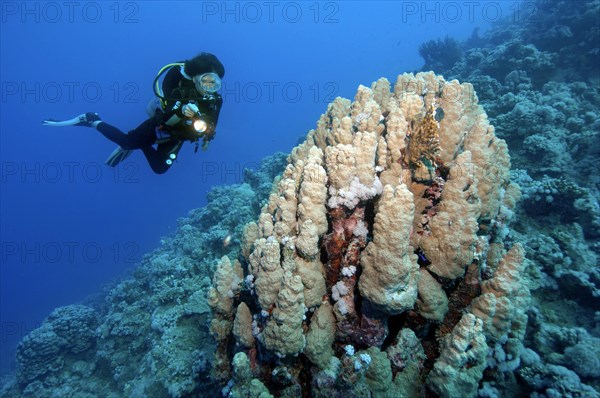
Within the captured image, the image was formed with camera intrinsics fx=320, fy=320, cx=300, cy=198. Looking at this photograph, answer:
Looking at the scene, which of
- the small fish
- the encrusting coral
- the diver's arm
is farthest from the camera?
the diver's arm

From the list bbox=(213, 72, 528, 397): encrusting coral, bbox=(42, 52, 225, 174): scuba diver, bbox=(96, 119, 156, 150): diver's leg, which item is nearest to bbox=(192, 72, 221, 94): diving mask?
bbox=(42, 52, 225, 174): scuba diver

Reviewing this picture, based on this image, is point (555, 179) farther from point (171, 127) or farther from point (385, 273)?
point (171, 127)

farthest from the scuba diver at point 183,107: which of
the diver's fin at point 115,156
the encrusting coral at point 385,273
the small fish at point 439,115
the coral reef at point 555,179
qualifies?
the coral reef at point 555,179

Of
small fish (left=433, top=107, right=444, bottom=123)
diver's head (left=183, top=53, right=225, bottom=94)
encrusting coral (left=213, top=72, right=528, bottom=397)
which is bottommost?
encrusting coral (left=213, top=72, right=528, bottom=397)

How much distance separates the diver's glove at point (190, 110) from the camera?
528 centimetres

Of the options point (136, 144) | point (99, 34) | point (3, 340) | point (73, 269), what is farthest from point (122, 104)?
point (136, 144)

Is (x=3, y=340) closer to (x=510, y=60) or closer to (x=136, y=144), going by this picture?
(x=136, y=144)

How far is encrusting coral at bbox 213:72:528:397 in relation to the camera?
266cm

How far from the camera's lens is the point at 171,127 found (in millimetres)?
5863

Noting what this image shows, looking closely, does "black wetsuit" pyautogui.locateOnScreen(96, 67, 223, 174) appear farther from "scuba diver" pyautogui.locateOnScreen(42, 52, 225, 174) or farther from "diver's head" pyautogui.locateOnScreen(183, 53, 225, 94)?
"diver's head" pyautogui.locateOnScreen(183, 53, 225, 94)

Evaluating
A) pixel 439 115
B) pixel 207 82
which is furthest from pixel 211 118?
pixel 439 115

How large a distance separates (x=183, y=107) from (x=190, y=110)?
0.17 metres

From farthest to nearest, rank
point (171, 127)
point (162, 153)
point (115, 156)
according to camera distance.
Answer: point (115, 156) → point (162, 153) → point (171, 127)

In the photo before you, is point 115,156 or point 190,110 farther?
point 115,156
